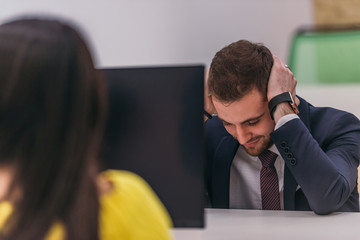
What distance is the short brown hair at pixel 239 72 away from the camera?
1.62 meters

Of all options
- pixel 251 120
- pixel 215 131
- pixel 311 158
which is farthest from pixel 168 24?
pixel 311 158

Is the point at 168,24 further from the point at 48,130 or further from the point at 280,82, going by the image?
the point at 48,130

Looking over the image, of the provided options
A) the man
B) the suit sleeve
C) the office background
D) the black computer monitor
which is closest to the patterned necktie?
the man

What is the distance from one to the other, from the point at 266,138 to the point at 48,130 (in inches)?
40.4

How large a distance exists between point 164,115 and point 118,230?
0.46 metres

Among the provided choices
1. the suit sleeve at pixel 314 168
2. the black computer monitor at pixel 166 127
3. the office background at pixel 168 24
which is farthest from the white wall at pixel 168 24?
the black computer monitor at pixel 166 127

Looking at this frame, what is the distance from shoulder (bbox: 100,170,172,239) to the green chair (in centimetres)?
194

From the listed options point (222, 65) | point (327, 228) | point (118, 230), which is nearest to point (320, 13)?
point (222, 65)

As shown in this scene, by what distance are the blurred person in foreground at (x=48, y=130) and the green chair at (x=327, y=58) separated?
6.67ft

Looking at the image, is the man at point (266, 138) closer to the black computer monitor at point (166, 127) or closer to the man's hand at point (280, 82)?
the man's hand at point (280, 82)

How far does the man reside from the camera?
1515mm

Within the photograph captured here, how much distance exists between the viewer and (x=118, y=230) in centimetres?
77

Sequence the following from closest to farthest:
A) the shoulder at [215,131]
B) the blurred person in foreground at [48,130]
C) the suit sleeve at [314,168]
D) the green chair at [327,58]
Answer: the blurred person in foreground at [48,130], the suit sleeve at [314,168], the shoulder at [215,131], the green chair at [327,58]

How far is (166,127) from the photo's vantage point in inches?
47.0
